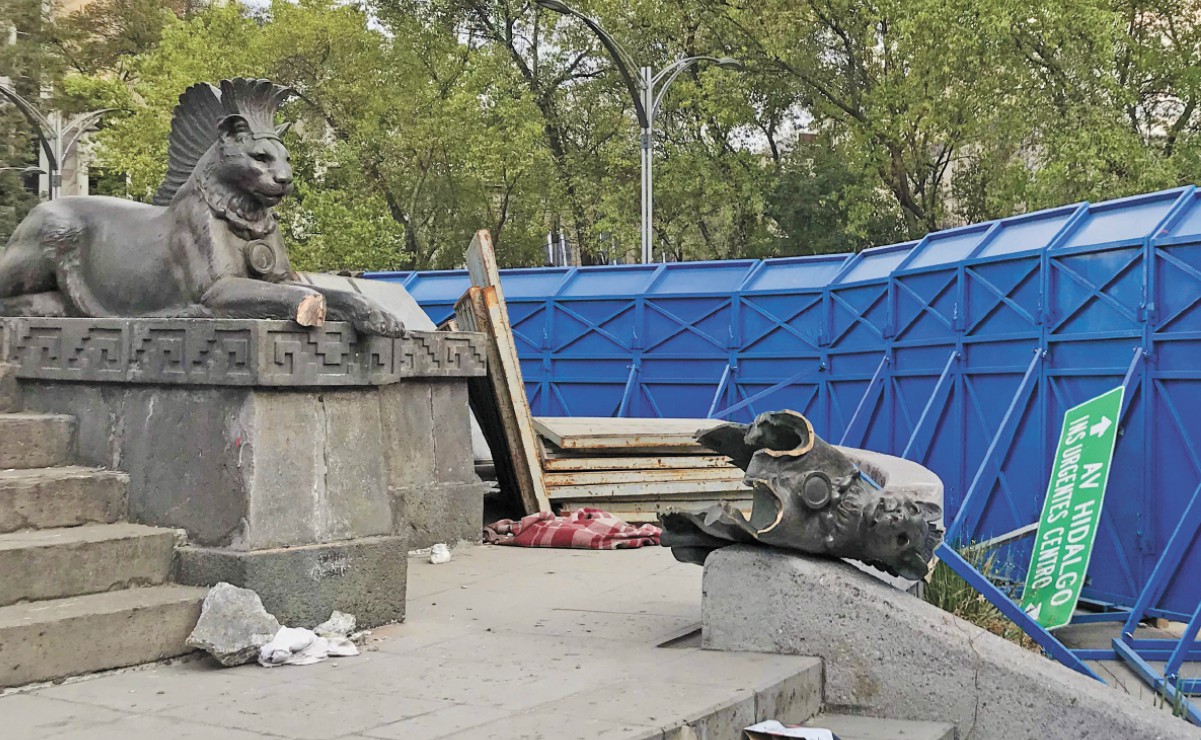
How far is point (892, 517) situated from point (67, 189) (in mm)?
43173

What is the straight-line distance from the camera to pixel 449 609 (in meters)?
6.75

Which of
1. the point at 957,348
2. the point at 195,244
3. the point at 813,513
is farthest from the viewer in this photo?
the point at 957,348

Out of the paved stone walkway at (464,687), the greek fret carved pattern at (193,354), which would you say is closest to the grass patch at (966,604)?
the paved stone walkway at (464,687)

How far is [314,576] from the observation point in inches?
229

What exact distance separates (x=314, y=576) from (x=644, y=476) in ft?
17.1

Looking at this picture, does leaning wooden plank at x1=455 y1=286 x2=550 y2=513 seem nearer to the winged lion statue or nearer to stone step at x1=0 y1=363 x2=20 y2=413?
the winged lion statue

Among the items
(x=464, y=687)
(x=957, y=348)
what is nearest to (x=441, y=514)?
(x=464, y=687)

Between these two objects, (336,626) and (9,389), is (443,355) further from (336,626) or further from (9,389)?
(336,626)

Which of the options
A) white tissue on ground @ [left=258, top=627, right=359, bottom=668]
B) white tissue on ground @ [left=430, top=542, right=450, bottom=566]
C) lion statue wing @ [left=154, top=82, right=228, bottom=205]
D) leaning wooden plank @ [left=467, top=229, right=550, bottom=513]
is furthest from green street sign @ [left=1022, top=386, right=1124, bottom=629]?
lion statue wing @ [left=154, top=82, right=228, bottom=205]

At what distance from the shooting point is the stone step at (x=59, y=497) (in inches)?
221

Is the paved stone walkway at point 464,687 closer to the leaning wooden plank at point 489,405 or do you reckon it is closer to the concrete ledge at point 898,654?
the concrete ledge at point 898,654

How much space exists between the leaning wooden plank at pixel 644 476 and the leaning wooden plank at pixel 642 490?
0.03 m

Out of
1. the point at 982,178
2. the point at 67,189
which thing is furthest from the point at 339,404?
the point at 67,189

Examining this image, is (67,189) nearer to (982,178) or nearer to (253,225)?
(982,178)
